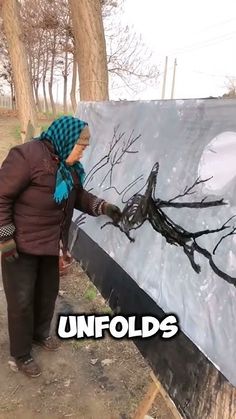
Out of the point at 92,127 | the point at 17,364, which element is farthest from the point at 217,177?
the point at 92,127

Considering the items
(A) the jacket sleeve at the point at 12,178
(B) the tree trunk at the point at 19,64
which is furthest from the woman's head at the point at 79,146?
(B) the tree trunk at the point at 19,64

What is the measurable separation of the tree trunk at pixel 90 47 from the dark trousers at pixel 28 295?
371cm

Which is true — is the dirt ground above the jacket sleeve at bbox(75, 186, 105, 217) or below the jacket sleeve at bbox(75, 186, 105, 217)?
below

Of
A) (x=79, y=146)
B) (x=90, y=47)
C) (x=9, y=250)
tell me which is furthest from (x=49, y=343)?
(x=90, y=47)

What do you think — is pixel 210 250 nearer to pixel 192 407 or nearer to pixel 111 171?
pixel 192 407

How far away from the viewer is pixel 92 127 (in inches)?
178

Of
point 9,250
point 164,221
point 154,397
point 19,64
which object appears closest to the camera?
point 154,397

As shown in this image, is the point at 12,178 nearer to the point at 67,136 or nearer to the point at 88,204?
the point at 67,136

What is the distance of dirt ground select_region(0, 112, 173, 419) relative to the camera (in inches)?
107

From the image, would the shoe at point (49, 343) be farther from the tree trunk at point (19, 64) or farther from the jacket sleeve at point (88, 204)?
the tree trunk at point (19, 64)

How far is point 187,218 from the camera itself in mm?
2318

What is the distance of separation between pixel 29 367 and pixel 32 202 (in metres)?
1.18

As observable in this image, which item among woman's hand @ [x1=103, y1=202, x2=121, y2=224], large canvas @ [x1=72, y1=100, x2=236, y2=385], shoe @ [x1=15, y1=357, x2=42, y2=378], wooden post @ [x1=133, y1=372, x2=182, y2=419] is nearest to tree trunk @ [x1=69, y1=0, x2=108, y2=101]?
large canvas @ [x1=72, y1=100, x2=236, y2=385]

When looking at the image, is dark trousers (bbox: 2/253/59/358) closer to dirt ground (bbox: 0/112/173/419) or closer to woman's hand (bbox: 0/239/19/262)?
woman's hand (bbox: 0/239/19/262)
